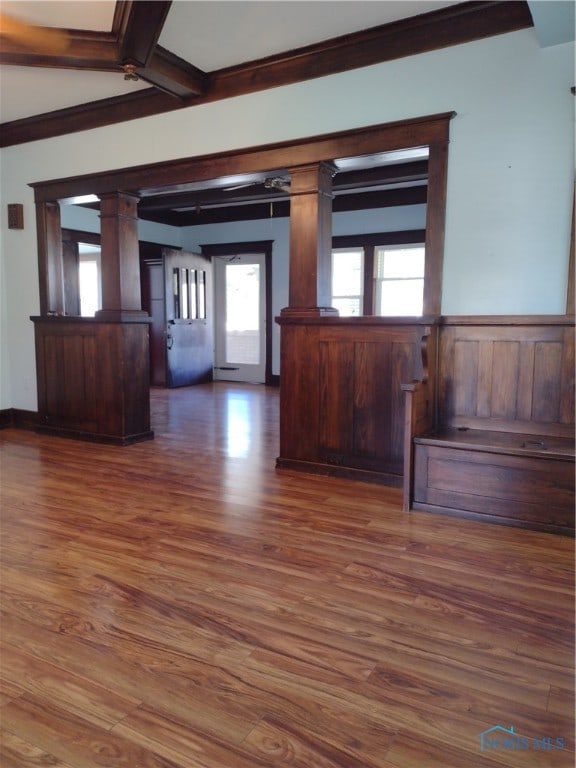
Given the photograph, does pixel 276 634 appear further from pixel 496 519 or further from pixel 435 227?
pixel 435 227

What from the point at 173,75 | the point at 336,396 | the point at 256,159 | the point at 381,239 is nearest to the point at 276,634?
the point at 336,396

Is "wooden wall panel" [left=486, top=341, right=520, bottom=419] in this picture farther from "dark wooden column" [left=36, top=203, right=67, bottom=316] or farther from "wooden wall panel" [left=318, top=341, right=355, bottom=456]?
"dark wooden column" [left=36, top=203, right=67, bottom=316]

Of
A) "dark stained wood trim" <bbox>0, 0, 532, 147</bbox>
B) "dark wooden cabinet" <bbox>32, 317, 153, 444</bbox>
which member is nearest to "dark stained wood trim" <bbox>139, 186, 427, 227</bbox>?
"dark stained wood trim" <bbox>0, 0, 532, 147</bbox>

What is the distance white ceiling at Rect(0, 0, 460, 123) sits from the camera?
9.62 feet

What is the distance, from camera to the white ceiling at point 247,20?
2873 millimetres

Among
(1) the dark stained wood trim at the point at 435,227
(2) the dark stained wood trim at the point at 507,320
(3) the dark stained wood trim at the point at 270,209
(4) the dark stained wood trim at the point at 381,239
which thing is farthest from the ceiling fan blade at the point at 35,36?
(4) the dark stained wood trim at the point at 381,239

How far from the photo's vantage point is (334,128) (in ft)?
11.4

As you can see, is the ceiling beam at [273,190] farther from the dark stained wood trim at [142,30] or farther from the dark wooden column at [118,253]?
the dark stained wood trim at [142,30]

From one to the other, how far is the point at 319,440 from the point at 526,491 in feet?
4.66

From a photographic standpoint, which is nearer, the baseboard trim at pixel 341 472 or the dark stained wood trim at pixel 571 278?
the dark stained wood trim at pixel 571 278

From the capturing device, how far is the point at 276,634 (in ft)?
5.98

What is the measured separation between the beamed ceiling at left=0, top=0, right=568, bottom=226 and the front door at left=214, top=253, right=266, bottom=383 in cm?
445

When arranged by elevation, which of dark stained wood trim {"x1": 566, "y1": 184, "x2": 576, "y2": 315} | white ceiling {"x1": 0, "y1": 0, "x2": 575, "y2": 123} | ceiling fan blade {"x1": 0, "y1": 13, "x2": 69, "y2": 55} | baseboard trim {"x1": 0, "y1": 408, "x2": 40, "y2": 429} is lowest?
baseboard trim {"x1": 0, "y1": 408, "x2": 40, "y2": 429}

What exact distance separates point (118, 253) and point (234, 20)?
2.09 metres
